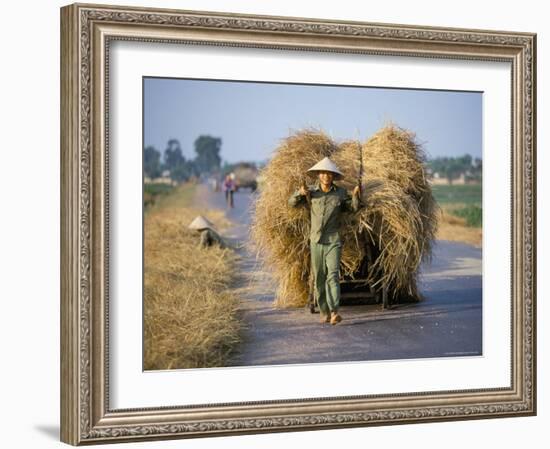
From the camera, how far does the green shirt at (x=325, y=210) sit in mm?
8023

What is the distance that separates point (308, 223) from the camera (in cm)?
809

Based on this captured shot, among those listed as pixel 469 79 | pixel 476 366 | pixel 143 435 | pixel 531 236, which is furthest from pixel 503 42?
pixel 143 435

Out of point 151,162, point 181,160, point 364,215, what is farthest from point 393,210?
point 151,162

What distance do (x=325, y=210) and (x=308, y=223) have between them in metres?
0.16

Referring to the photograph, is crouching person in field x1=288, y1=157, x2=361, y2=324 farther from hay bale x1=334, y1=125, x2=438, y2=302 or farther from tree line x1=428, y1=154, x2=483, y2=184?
tree line x1=428, y1=154, x2=483, y2=184

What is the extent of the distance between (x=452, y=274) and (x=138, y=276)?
2.28 m

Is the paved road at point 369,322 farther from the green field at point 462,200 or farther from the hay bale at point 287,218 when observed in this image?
the green field at point 462,200

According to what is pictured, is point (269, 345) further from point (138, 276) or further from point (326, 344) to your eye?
point (138, 276)

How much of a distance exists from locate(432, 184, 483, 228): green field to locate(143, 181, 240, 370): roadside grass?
5.16 feet

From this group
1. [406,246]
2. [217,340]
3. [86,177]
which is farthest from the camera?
[406,246]

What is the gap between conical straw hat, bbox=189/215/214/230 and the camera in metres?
7.67

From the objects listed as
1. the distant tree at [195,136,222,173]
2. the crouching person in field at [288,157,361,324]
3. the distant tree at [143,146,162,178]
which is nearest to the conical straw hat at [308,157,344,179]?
the crouching person in field at [288,157,361,324]

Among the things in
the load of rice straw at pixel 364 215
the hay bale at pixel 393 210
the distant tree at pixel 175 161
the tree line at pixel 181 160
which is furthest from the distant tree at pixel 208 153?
the hay bale at pixel 393 210

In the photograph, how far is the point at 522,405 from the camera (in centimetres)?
842
